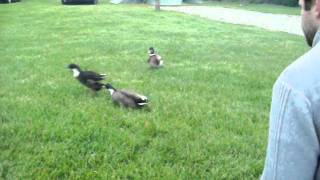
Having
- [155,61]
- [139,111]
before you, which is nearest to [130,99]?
[139,111]

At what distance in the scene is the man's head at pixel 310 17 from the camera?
1620 mm

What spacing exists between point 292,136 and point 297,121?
0.15 ft

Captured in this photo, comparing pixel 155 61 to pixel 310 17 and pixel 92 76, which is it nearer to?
pixel 92 76

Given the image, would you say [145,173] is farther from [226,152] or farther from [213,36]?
[213,36]

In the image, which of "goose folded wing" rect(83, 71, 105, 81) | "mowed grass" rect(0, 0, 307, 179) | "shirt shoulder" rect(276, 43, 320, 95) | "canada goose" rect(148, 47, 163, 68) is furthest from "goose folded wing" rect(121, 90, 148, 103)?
"shirt shoulder" rect(276, 43, 320, 95)

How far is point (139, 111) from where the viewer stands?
6.82 metres

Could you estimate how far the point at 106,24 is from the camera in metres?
18.9

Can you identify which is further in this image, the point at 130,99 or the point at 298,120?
the point at 130,99

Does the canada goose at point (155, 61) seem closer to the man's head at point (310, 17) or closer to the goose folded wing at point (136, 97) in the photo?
the goose folded wing at point (136, 97)

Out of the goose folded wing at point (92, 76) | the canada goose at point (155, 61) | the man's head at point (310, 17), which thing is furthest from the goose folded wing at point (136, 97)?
the man's head at point (310, 17)

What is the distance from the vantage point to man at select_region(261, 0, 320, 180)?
4.91 ft

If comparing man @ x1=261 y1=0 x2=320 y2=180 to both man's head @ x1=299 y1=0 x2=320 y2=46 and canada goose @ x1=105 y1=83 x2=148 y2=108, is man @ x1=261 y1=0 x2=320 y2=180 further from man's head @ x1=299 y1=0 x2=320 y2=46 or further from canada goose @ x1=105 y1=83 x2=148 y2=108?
canada goose @ x1=105 y1=83 x2=148 y2=108

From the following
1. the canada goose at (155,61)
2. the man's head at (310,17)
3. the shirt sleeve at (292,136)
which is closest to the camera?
the shirt sleeve at (292,136)

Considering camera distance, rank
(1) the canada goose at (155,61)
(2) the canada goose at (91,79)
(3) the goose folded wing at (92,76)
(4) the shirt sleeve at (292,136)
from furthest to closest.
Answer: (1) the canada goose at (155,61) < (3) the goose folded wing at (92,76) < (2) the canada goose at (91,79) < (4) the shirt sleeve at (292,136)
